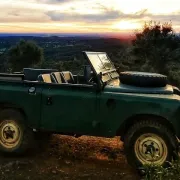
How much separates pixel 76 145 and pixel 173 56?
21670mm

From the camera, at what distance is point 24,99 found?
700cm

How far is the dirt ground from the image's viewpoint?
626 cm

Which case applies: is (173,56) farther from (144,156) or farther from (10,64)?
(144,156)

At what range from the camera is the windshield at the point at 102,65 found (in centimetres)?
697

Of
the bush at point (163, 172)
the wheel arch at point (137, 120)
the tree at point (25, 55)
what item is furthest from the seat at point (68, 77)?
the tree at point (25, 55)

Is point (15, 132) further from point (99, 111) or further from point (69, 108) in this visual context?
point (99, 111)

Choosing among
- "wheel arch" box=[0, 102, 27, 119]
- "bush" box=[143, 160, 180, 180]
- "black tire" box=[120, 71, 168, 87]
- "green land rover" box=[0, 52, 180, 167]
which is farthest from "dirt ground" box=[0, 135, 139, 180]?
"bush" box=[143, 160, 180, 180]

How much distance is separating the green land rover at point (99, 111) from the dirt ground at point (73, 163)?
0.33 metres

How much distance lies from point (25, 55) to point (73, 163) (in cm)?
3736

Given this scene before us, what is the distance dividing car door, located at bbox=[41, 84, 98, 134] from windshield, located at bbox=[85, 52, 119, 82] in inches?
20.0

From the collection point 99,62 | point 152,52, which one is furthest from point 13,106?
point 152,52

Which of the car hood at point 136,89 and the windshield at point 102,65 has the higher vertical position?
the windshield at point 102,65

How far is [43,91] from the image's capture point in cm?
688

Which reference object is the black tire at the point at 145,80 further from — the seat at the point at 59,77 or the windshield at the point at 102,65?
the seat at the point at 59,77
